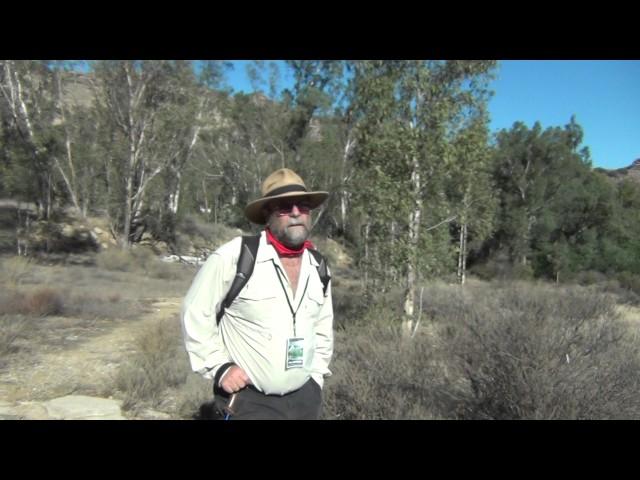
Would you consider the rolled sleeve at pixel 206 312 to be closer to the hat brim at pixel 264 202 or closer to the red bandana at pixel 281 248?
the red bandana at pixel 281 248

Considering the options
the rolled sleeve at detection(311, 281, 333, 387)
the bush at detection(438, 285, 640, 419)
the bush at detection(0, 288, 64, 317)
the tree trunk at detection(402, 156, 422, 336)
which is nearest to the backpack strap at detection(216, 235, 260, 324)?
the rolled sleeve at detection(311, 281, 333, 387)

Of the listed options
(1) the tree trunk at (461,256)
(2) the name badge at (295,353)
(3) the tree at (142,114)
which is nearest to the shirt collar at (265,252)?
(2) the name badge at (295,353)

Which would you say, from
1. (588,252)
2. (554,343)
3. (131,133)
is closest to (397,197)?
(554,343)

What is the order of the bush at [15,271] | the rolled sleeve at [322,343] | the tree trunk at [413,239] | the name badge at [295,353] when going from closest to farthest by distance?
the name badge at [295,353], the rolled sleeve at [322,343], the tree trunk at [413,239], the bush at [15,271]

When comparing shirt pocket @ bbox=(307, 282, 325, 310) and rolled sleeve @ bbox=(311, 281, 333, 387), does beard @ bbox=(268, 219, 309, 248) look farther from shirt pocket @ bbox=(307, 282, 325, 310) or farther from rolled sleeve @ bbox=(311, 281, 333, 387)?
rolled sleeve @ bbox=(311, 281, 333, 387)

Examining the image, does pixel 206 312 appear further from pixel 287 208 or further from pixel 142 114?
pixel 142 114

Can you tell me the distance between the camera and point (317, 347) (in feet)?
8.27

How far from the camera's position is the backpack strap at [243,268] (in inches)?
85.1

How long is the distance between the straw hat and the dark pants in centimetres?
91

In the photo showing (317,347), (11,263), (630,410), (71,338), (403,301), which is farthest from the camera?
Answer: (11,263)

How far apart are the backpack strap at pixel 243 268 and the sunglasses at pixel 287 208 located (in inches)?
9.0

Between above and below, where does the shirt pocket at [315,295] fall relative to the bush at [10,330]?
above

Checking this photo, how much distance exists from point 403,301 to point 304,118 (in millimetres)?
19011

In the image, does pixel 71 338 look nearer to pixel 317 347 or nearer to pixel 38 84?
pixel 317 347
